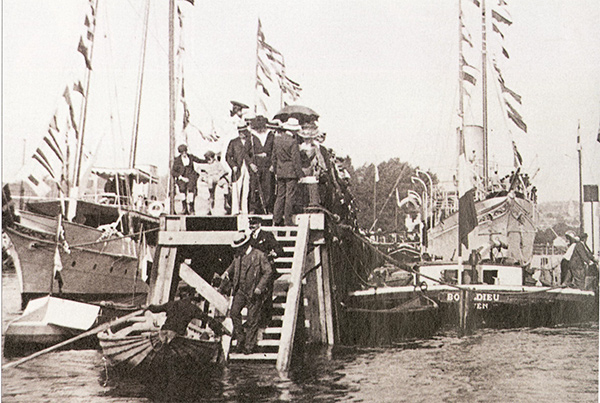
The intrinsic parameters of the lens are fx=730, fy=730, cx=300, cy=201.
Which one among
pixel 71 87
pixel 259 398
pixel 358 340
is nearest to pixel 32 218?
pixel 71 87

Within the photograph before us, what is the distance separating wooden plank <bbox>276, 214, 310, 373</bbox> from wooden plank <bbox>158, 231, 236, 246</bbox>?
98 centimetres

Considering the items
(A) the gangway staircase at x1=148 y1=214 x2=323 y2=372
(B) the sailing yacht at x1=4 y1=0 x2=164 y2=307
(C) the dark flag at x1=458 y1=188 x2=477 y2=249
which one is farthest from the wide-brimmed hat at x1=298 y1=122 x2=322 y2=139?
(C) the dark flag at x1=458 y1=188 x2=477 y2=249

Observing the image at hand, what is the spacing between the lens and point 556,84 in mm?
8977

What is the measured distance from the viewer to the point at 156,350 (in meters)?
7.30

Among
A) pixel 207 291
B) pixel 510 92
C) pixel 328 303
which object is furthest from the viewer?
pixel 328 303

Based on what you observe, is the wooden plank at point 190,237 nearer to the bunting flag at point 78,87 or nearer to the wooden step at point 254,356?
the wooden step at point 254,356

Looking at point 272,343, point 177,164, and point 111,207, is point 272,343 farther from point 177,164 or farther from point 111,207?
point 111,207

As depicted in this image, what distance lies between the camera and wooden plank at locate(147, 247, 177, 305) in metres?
8.84

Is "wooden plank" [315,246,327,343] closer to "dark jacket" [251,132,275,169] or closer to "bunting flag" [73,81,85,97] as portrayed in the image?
"dark jacket" [251,132,275,169]

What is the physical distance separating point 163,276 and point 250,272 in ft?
4.38

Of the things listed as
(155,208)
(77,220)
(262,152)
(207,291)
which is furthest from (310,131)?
(155,208)

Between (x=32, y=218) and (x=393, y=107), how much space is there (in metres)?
4.50

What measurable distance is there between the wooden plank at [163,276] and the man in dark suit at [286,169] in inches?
53.8

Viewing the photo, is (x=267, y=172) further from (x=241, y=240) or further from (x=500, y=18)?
(x=500, y=18)
